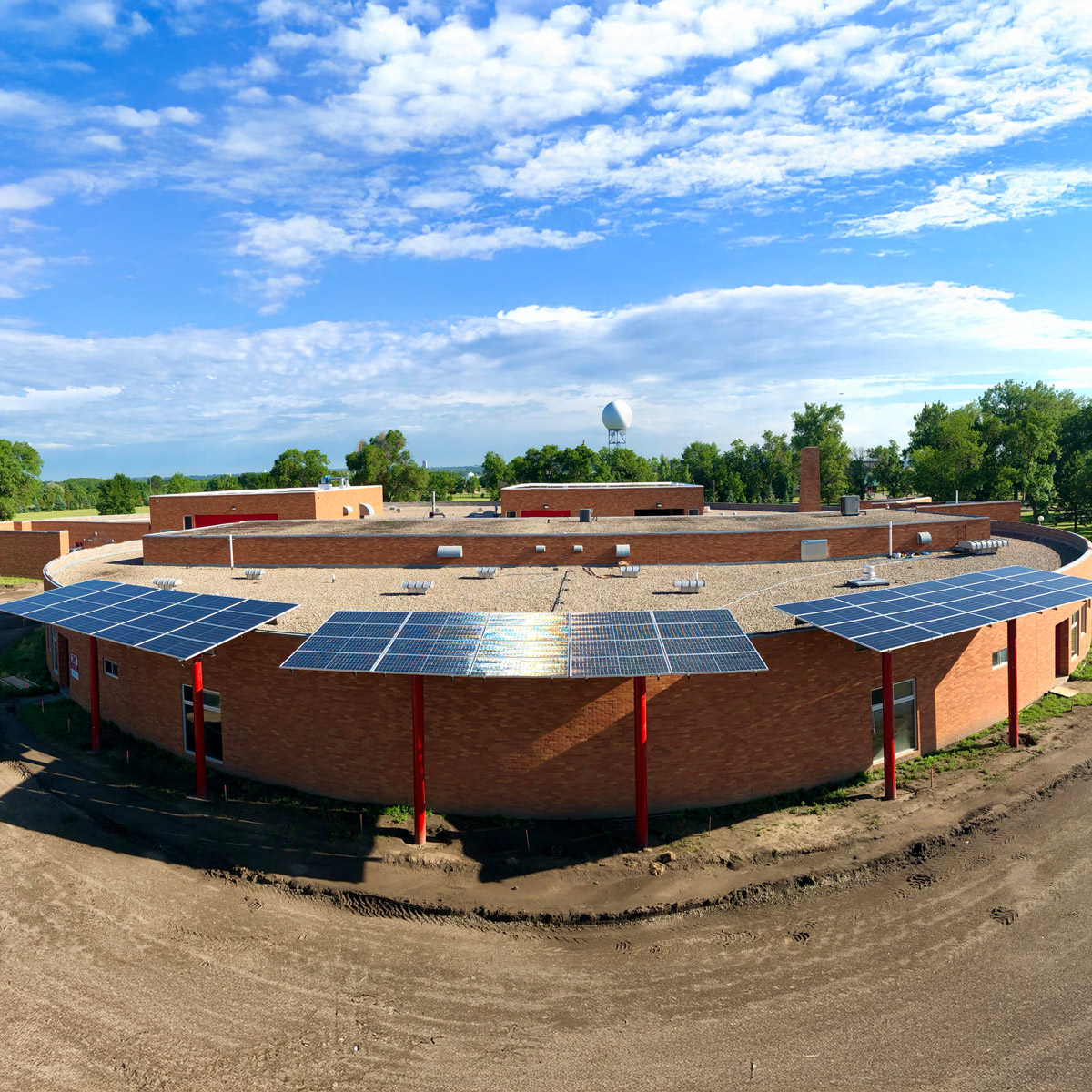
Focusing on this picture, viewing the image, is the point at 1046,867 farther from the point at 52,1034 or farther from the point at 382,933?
the point at 52,1034

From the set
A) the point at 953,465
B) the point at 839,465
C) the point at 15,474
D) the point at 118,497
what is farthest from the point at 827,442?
the point at 15,474

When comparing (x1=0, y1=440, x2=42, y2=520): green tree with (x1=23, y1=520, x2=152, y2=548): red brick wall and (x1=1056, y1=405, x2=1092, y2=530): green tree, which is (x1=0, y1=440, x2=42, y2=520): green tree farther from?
(x1=1056, y1=405, x2=1092, y2=530): green tree

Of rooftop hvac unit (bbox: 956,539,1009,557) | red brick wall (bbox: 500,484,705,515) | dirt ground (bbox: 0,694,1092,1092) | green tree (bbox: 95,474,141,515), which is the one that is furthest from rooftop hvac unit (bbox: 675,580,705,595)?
green tree (bbox: 95,474,141,515)

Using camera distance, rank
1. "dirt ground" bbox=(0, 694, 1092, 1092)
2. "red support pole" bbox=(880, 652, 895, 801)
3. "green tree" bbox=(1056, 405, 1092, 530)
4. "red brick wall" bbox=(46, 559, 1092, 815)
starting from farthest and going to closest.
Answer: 1. "green tree" bbox=(1056, 405, 1092, 530)
2. "red support pole" bbox=(880, 652, 895, 801)
3. "red brick wall" bbox=(46, 559, 1092, 815)
4. "dirt ground" bbox=(0, 694, 1092, 1092)

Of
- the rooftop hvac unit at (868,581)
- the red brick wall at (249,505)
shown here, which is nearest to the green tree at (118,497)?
Result: the red brick wall at (249,505)

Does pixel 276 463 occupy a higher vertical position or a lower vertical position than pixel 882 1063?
higher

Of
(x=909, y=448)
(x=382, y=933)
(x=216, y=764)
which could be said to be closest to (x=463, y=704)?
(x=382, y=933)
